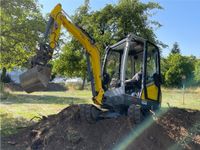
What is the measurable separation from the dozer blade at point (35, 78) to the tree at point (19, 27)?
505 centimetres

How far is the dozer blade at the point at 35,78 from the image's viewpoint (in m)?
8.45

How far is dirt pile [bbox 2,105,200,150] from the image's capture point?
785 cm

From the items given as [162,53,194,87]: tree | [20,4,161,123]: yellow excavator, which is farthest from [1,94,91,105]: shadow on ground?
[162,53,194,87]: tree

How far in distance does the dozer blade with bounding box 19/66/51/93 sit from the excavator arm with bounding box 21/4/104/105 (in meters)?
0.25

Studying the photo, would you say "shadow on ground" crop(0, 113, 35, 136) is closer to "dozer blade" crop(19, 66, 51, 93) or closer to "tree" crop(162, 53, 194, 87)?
"dozer blade" crop(19, 66, 51, 93)

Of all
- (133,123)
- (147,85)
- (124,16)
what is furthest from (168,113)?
(124,16)

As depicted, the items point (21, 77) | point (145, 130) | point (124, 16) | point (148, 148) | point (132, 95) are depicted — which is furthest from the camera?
point (124, 16)

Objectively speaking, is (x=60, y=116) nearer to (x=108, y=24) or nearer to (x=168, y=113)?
(x=168, y=113)

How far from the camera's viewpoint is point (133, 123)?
8375mm

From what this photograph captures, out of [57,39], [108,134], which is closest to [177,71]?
[57,39]

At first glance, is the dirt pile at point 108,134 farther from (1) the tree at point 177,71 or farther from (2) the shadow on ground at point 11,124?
(1) the tree at point 177,71

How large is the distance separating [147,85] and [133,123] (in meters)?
1.48

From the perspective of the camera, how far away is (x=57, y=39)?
9.21 meters

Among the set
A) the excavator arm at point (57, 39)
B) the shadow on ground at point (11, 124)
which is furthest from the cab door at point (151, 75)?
the shadow on ground at point (11, 124)
